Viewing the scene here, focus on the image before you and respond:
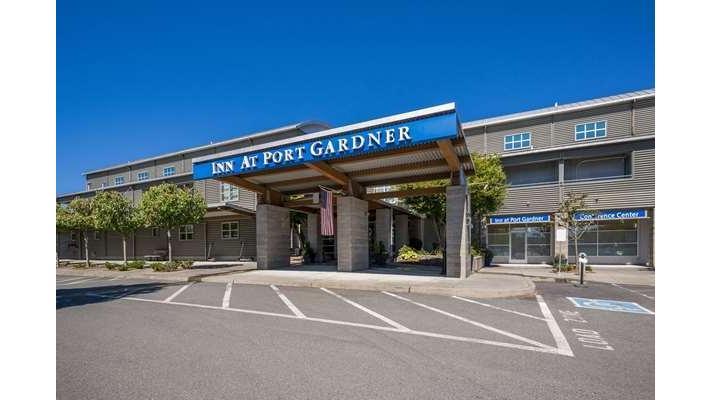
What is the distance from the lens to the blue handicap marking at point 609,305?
29.2ft

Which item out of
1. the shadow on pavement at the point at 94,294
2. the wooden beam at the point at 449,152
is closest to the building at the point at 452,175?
the wooden beam at the point at 449,152

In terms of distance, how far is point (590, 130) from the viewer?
75.3ft

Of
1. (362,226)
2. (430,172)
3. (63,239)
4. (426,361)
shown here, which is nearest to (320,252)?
(362,226)

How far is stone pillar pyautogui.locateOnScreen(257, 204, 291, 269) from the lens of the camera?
765 inches

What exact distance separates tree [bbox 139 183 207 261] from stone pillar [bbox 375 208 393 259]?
11785 millimetres

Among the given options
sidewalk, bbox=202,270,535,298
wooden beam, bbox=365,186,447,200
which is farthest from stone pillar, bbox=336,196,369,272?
sidewalk, bbox=202,270,535,298

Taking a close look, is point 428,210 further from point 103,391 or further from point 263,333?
point 103,391

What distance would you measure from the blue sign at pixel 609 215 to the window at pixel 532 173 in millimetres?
3113

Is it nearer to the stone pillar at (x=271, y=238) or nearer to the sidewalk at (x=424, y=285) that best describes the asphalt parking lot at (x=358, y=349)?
the sidewalk at (x=424, y=285)

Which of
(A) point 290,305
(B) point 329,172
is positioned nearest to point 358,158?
(B) point 329,172

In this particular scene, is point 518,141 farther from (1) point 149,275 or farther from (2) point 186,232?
(2) point 186,232

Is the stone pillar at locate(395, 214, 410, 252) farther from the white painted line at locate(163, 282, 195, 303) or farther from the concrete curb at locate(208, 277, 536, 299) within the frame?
the white painted line at locate(163, 282, 195, 303)

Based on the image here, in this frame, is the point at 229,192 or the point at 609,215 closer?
the point at 609,215

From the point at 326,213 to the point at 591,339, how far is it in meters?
11.5
